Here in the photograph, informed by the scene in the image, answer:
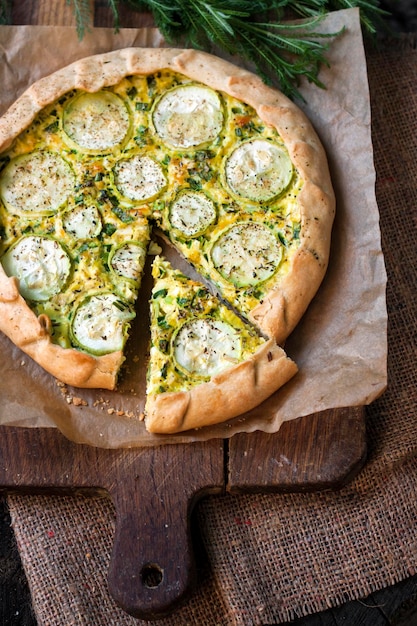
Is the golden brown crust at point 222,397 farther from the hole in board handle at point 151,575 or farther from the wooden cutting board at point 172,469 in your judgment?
the hole in board handle at point 151,575

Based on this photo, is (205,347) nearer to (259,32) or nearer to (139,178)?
(139,178)

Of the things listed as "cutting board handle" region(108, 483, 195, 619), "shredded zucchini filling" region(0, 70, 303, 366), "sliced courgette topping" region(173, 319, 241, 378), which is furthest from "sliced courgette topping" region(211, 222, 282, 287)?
"cutting board handle" region(108, 483, 195, 619)

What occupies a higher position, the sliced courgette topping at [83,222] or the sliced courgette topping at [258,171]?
the sliced courgette topping at [258,171]

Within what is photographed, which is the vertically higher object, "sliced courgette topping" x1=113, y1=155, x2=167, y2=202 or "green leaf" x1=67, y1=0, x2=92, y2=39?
"green leaf" x1=67, y1=0, x2=92, y2=39

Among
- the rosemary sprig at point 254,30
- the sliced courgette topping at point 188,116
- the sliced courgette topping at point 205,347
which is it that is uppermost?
the rosemary sprig at point 254,30

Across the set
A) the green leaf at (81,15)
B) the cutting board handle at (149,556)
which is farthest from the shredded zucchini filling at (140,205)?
the cutting board handle at (149,556)

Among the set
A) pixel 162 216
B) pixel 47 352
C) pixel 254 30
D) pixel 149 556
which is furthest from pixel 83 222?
pixel 149 556

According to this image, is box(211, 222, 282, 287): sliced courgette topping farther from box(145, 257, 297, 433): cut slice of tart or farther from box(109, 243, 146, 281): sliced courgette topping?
box(109, 243, 146, 281): sliced courgette topping
